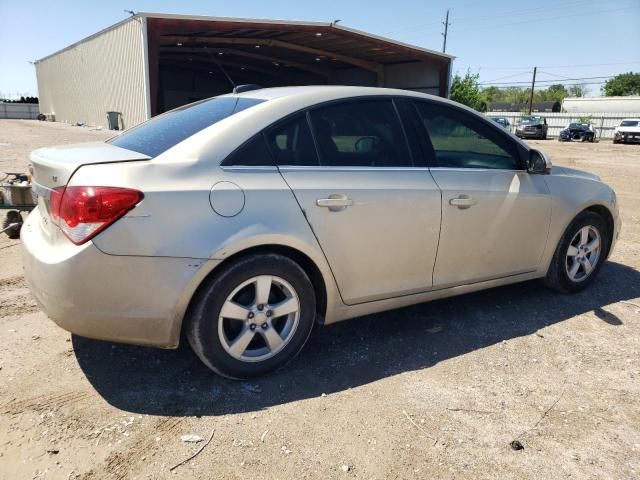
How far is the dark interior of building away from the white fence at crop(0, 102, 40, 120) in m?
22.9

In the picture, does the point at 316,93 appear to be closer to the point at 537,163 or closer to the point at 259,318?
the point at 259,318

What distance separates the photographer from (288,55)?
29.8 metres

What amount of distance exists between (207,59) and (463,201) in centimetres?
3268

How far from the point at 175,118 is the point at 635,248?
554 cm

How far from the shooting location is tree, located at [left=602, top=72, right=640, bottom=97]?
77.0 meters

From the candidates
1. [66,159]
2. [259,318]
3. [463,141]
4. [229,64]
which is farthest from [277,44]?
[259,318]

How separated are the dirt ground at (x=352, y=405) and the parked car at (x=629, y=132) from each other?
116ft

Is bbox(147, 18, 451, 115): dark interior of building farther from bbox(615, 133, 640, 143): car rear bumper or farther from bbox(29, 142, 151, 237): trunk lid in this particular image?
bbox(615, 133, 640, 143): car rear bumper

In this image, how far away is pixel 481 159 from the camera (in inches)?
145

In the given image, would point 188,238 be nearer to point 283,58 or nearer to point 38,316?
point 38,316

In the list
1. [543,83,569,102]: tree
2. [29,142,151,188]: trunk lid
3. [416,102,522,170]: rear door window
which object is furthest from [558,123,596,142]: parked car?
[543,83,569,102]: tree

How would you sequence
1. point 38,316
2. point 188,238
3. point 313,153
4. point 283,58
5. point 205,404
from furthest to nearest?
1. point 283,58
2. point 38,316
3. point 313,153
4. point 205,404
5. point 188,238

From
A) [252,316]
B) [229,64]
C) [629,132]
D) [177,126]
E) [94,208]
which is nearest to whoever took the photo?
[94,208]

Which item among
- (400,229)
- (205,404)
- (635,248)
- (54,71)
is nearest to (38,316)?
(205,404)
